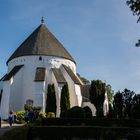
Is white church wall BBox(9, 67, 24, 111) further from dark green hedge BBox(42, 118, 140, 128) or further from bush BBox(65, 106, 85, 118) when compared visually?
dark green hedge BBox(42, 118, 140, 128)

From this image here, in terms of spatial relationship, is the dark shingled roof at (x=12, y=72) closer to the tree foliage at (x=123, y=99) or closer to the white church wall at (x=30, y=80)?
the white church wall at (x=30, y=80)

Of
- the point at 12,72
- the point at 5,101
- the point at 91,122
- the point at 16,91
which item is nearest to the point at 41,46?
the point at 12,72

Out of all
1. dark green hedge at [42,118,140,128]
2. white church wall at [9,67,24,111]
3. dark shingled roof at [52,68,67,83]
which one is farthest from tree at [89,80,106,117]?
dark green hedge at [42,118,140,128]

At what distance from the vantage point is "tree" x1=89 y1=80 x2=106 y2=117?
183 ft

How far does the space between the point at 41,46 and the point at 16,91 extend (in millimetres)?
8719

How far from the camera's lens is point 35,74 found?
2199 inches

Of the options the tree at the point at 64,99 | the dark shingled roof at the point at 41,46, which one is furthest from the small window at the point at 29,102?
the dark shingled roof at the point at 41,46

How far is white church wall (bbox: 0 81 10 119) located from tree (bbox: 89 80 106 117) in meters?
13.0

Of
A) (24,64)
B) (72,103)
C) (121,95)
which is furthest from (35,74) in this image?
(121,95)

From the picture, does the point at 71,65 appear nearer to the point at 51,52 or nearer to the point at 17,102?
the point at 51,52

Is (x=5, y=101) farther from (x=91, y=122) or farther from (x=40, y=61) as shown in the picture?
(x=91, y=122)

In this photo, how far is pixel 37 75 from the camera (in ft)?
182

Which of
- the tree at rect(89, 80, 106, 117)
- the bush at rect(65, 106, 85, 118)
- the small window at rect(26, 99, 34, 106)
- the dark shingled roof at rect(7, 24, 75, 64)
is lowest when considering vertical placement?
the bush at rect(65, 106, 85, 118)

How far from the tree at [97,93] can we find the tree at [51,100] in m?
6.29
